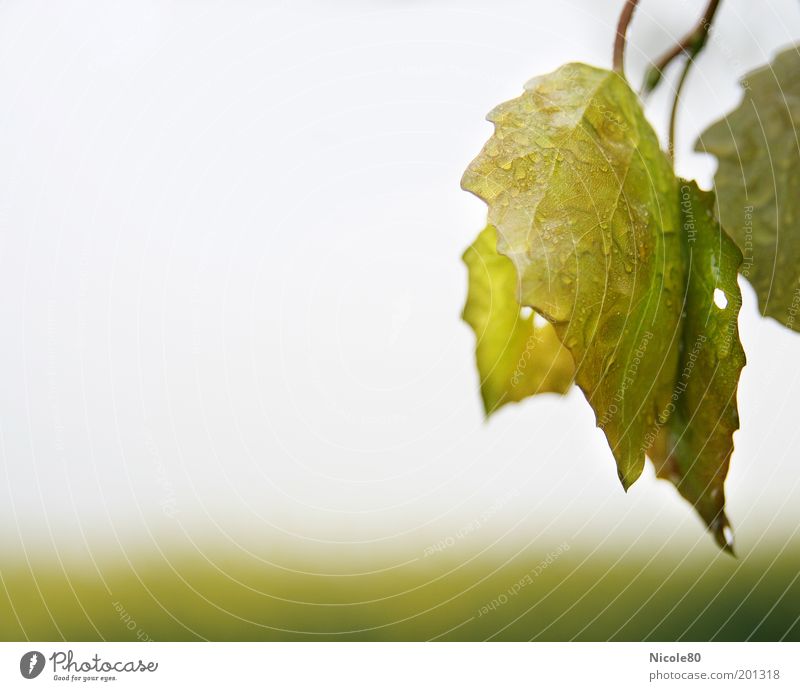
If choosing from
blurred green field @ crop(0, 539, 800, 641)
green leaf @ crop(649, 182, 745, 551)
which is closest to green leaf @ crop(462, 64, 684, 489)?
green leaf @ crop(649, 182, 745, 551)

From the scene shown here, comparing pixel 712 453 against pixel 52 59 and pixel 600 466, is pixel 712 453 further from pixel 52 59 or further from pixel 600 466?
pixel 52 59

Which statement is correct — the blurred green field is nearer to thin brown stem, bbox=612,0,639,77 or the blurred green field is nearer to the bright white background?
the bright white background

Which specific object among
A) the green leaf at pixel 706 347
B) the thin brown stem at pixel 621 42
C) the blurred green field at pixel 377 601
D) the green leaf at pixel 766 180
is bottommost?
the blurred green field at pixel 377 601

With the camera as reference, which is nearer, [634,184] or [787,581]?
[634,184]

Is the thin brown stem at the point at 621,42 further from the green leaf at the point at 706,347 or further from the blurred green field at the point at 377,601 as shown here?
the blurred green field at the point at 377,601

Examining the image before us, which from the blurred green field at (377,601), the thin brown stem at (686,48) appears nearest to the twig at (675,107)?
the thin brown stem at (686,48)

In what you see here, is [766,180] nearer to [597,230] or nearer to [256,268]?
[597,230]
